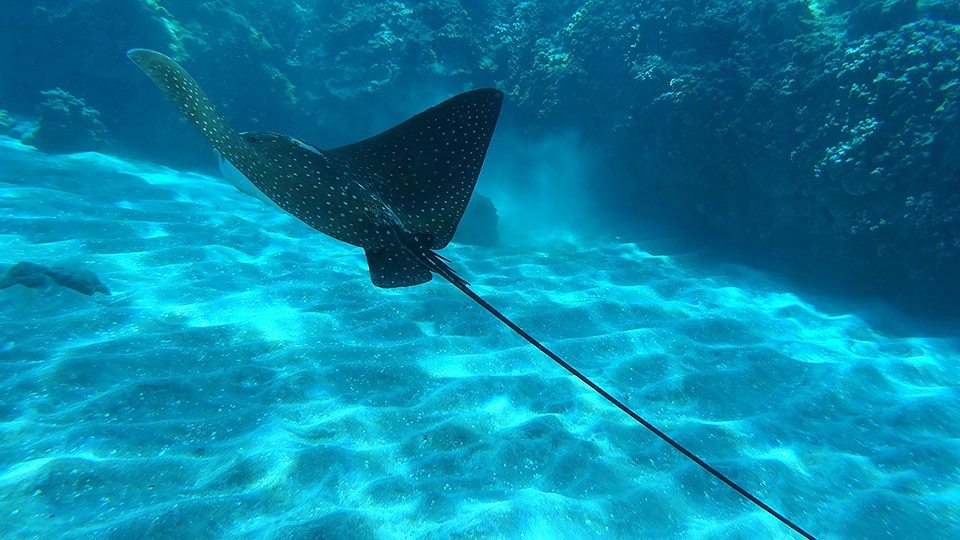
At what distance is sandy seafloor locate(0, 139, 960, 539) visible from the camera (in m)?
3.32

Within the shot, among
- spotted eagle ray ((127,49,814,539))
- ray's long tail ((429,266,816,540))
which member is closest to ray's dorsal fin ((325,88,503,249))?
spotted eagle ray ((127,49,814,539))

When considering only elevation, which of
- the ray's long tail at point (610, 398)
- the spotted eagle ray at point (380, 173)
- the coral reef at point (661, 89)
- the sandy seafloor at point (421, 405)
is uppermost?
the coral reef at point (661, 89)

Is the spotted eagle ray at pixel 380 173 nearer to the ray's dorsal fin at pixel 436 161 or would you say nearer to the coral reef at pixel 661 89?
the ray's dorsal fin at pixel 436 161

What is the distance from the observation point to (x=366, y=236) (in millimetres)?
3408

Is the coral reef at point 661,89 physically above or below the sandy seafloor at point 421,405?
above

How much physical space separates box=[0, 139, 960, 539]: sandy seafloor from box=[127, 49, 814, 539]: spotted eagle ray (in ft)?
3.67

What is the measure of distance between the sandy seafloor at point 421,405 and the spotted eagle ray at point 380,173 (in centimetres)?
112

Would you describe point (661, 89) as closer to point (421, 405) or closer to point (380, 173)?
point (380, 173)

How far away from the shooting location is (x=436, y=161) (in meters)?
3.92

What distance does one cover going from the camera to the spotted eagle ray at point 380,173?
3.23 metres

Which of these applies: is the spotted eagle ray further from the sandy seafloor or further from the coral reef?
the coral reef

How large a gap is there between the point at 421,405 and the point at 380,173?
2447 mm

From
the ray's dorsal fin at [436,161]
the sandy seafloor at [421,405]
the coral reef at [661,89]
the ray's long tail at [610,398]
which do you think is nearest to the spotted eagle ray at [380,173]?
the ray's dorsal fin at [436,161]

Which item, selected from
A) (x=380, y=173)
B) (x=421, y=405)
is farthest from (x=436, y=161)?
(x=421, y=405)
